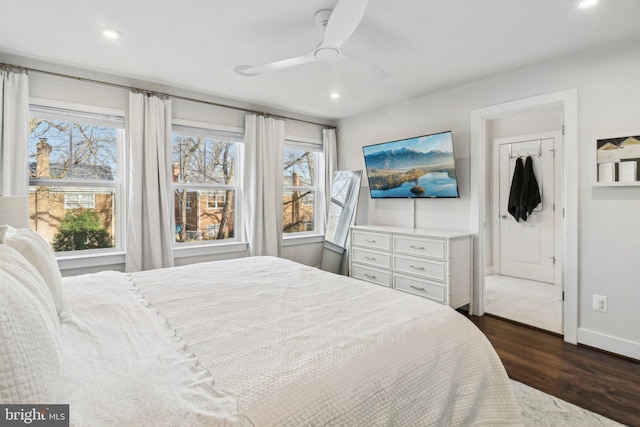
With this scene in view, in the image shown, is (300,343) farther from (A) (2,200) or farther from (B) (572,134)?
(B) (572,134)

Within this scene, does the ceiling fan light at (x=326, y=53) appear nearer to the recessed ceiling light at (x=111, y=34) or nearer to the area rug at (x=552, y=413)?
the recessed ceiling light at (x=111, y=34)

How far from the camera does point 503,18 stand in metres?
2.15

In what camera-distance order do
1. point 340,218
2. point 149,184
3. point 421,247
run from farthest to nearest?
point 340,218, point 421,247, point 149,184

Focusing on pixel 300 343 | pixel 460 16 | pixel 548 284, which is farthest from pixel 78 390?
pixel 548 284

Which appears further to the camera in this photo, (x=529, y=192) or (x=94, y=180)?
(x=529, y=192)

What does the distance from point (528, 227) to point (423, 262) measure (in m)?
2.52

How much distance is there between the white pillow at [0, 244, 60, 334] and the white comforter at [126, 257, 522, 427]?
292 millimetres

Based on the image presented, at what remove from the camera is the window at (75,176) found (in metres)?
2.94

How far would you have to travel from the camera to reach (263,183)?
4.06 meters

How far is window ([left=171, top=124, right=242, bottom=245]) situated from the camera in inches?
145

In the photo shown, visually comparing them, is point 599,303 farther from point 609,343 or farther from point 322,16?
point 322,16

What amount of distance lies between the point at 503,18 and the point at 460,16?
0.96 feet

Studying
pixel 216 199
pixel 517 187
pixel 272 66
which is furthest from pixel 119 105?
pixel 517 187

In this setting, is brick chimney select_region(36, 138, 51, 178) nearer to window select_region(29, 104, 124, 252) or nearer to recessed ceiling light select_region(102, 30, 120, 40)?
window select_region(29, 104, 124, 252)
